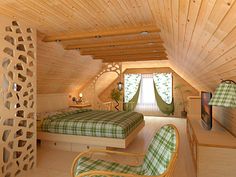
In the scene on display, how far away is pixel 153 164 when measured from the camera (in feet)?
6.75

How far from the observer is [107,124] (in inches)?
152

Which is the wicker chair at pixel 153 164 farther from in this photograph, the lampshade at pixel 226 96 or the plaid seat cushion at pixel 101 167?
the lampshade at pixel 226 96

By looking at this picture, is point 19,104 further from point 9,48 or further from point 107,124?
point 107,124

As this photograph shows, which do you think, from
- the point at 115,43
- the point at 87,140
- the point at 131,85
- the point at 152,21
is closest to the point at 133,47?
the point at 115,43

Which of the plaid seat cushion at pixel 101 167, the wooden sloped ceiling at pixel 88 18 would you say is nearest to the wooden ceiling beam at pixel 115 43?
the wooden sloped ceiling at pixel 88 18

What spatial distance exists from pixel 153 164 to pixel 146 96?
676 centimetres

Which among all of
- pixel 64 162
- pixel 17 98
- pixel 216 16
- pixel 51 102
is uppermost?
pixel 216 16

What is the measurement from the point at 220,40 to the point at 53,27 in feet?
9.01

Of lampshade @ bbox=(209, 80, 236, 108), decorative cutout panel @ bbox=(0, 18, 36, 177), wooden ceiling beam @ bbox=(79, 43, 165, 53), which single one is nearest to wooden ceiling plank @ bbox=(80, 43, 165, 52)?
wooden ceiling beam @ bbox=(79, 43, 165, 53)

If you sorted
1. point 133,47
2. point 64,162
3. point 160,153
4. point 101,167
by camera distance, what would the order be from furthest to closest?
1. point 133,47
2. point 64,162
3. point 101,167
4. point 160,153

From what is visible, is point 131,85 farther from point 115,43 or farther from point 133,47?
point 115,43

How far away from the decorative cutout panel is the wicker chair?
119 cm

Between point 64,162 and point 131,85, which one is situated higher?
point 131,85

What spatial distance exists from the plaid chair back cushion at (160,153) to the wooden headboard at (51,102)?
4209 mm
